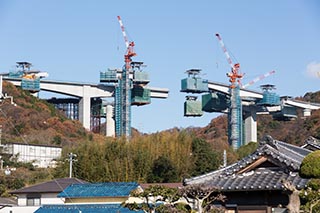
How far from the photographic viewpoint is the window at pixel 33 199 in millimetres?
30125

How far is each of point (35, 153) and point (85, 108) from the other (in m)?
15.8

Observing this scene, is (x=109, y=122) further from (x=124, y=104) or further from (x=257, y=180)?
(x=257, y=180)

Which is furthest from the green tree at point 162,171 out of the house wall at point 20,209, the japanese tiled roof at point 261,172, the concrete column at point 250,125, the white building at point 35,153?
the concrete column at point 250,125

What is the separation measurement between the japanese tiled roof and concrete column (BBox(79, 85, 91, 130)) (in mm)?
62172

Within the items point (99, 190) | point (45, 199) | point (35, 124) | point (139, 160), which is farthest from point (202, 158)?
point (35, 124)

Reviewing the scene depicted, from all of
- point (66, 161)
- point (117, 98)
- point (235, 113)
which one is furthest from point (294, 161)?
point (235, 113)

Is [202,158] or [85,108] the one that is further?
[85,108]

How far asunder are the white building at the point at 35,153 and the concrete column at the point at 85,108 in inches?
553

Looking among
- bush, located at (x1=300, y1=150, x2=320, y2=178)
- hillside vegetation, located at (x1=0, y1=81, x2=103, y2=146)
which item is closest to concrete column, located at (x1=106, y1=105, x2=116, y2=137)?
hillside vegetation, located at (x1=0, y1=81, x2=103, y2=146)

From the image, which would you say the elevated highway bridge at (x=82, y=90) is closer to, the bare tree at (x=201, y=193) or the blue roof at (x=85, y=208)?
the blue roof at (x=85, y=208)

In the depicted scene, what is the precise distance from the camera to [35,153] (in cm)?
5991

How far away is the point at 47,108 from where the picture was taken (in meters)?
74.2

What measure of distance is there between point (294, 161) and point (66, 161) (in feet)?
110

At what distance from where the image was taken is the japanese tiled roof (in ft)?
37.7
